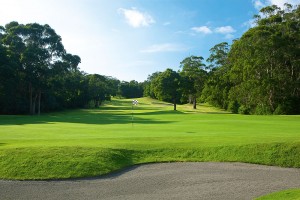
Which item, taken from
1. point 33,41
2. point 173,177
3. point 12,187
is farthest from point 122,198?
point 33,41

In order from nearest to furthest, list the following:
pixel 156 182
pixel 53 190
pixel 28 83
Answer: pixel 53 190, pixel 156 182, pixel 28 83

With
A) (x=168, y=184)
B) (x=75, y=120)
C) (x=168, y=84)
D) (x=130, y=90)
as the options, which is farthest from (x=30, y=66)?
(x=130, y=90)

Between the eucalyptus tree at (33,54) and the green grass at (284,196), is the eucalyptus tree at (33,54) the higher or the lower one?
the higher one

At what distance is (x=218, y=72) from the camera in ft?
256

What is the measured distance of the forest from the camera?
53.4 meters

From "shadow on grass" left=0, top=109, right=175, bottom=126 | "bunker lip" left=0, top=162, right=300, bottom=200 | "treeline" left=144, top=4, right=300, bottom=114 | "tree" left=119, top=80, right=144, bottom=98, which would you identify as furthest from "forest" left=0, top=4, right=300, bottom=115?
"tree" left=119, top=80, right=144, bottom=98

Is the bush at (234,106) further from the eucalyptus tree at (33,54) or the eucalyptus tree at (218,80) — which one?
the eucalyptus tree at (33,54)

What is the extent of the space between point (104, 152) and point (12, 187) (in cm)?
414

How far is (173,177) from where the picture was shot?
10.9 m

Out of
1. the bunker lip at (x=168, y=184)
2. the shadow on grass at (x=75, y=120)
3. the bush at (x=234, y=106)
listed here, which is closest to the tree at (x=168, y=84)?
the bush at (x=234, y=106)

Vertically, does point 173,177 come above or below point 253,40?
below

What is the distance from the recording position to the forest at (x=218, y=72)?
175ft

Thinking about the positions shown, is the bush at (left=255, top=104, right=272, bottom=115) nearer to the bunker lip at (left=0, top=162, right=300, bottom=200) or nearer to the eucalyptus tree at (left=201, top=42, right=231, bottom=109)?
the eucalyptus tree at (left=201, top=42, right=231, bottom=109)

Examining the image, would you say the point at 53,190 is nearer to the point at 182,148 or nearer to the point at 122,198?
the point at 122,198
